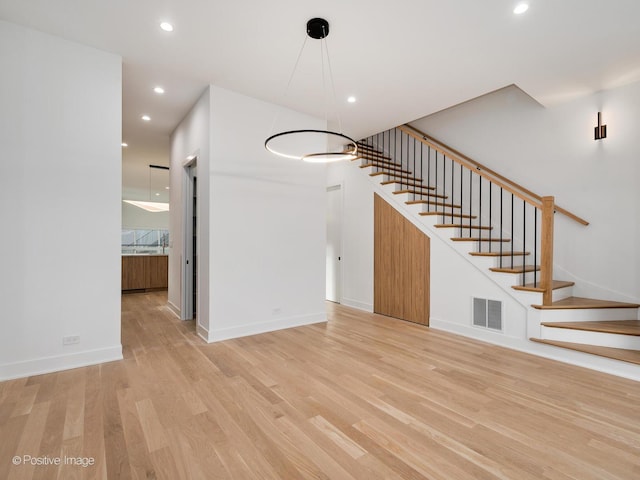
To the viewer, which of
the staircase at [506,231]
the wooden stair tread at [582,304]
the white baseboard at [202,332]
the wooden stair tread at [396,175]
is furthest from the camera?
the wooden stair tread at [396,175]

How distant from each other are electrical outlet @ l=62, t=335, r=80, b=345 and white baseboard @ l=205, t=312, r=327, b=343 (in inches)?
50.7

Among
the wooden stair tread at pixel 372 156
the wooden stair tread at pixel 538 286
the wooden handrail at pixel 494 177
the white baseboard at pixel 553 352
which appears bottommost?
the white baseboard at pixel 553 352

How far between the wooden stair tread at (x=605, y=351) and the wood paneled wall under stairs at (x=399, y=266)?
170 cm

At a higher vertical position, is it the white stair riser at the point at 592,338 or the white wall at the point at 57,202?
the white wall at the point at 57,202

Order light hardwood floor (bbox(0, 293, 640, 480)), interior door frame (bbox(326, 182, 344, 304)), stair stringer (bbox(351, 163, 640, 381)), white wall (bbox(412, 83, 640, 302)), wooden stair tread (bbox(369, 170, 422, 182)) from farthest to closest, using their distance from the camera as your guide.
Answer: interior door frame (bbox(326, 182, 344, 304)) < wooden stair tread (bbox(369, 170, 422, 182)) < white wall (bbox(412, 83, 640, 302)) < stair stringer (bbox(351, 163, 640, 381)) < light hardwood floor (bbox(0, 293, 640, 480))

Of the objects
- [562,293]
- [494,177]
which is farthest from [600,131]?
[562,293]

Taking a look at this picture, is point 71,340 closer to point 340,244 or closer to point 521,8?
point 340,244

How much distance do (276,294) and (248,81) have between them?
111 inches

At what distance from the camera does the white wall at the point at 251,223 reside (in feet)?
12.8

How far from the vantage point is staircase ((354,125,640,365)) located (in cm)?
335

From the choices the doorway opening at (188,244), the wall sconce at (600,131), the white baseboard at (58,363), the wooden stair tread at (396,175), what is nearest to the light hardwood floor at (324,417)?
the white baseboard at (58,363)

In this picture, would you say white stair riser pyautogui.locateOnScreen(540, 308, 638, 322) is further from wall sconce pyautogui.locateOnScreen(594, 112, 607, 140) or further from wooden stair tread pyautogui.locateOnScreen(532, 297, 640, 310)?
wall sconce pyautogui.locateOnScreen(594, 112, 607, 140)

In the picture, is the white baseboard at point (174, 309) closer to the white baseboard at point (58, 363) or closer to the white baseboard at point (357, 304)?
the white baseboard at point (58, 363)

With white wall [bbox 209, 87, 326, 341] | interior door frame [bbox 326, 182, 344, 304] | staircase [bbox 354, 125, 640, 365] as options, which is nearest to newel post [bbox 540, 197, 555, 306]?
staircase [bbox 354, 125, 640, 365]
